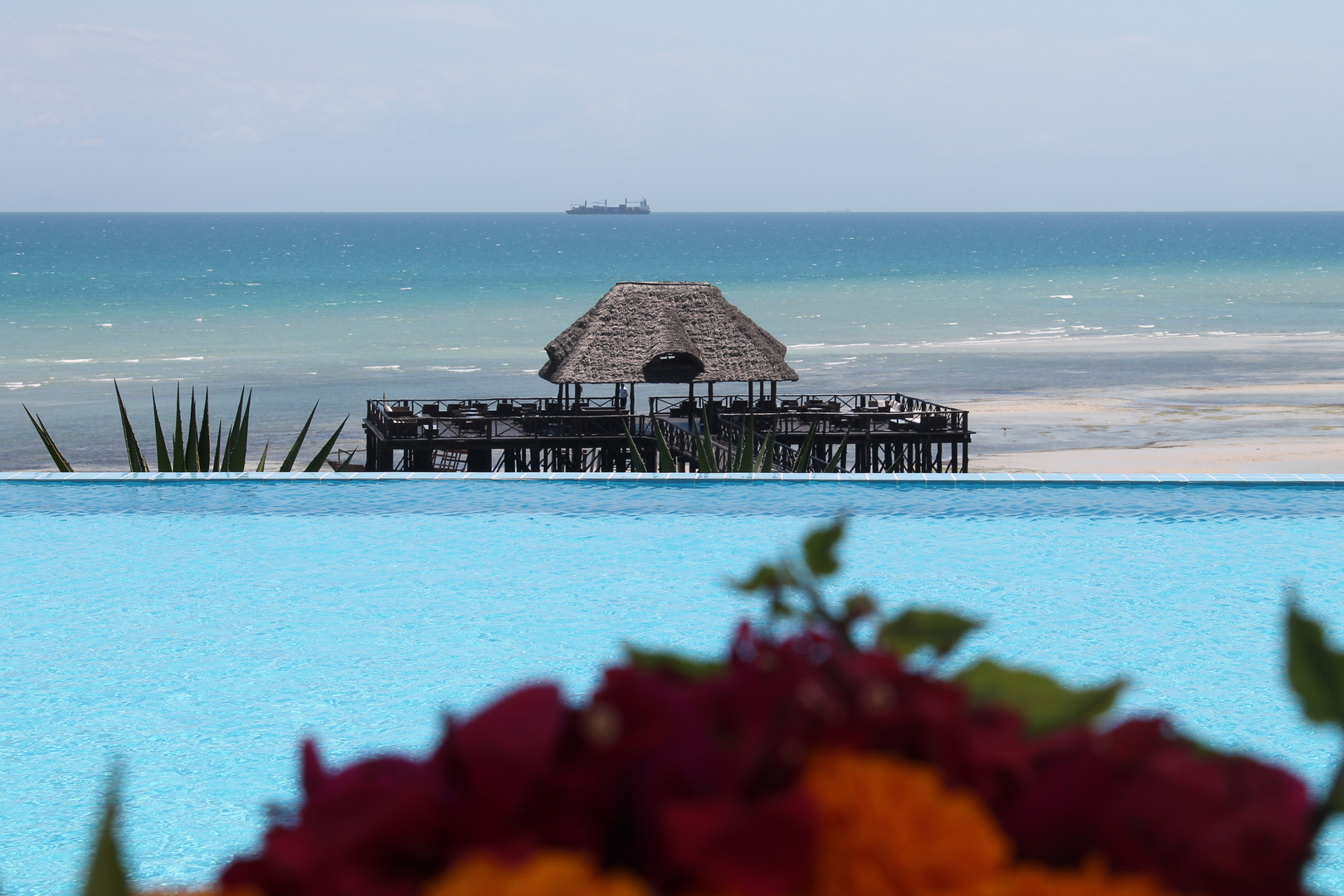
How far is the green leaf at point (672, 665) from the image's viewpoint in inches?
25.7

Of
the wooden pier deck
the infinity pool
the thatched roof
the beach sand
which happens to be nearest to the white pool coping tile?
the infinity pool

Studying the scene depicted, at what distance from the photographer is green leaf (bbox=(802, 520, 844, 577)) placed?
0.73 m

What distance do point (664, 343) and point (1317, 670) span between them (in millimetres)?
23555

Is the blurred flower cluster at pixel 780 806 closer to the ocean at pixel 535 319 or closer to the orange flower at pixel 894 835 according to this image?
the orange flower at pixel 894 835

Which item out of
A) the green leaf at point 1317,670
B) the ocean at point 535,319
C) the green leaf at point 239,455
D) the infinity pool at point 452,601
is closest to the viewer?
the green leaf at point 1317,670

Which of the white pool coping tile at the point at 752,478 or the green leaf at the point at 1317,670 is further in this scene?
the white pool coping tile at the point at 752,478

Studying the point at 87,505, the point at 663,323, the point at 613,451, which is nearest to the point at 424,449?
the point at 613,451

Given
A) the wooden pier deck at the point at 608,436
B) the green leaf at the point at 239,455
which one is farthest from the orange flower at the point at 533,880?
the wooden pier deck at the point at 608,436

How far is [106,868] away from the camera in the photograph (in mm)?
571

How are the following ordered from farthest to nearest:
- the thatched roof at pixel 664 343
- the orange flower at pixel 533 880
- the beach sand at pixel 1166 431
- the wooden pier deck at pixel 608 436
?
the beach sand at pixel 1166 431, the thatched roof at pixel 664 343, the wooden pier deck at pixel 608 436, the orange flower at pixel 533 880

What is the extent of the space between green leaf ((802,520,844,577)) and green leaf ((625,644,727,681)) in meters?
0.10

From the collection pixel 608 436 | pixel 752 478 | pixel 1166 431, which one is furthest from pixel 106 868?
pixel 1166 431

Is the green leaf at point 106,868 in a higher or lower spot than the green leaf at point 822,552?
lower

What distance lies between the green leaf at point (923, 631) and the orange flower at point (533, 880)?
0.88 feet
